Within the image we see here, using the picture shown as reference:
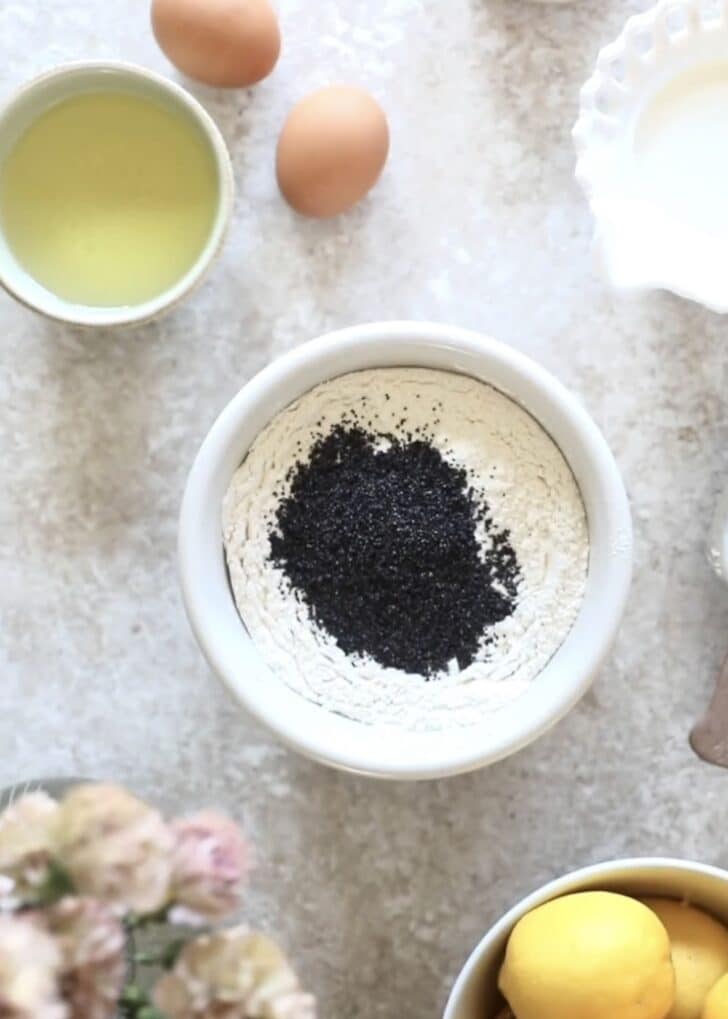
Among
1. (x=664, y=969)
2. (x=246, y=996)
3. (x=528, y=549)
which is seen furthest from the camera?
(x=528, y=549)

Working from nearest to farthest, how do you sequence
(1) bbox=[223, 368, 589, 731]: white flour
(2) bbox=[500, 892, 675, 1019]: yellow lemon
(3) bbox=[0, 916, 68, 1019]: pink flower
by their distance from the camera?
1. (3) bbox=[0, 916, 68, 1019]: pink flower
2. (2) bbox=[500, 892, 675, 1019]: yellow lemon
3. (1) bbox=[223, 368, 589, 731]: white flour

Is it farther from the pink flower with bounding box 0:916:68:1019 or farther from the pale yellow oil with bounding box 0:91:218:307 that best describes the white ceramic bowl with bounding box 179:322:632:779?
the pink flower with bounding box 0:916:68:1019

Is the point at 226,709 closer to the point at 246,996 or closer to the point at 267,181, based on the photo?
the point at 267,181

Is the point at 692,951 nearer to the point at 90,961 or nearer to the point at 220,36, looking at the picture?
the point at 90,961

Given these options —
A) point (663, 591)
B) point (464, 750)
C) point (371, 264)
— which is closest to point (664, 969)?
point (464, 750)

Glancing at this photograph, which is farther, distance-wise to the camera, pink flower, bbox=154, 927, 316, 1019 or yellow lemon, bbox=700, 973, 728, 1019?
yellow lemon, bbox=700, 973, 728, 1019

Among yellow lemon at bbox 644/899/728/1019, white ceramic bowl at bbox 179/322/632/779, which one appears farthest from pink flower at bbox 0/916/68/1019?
yellow lemon at bbox 644/899/728/1019

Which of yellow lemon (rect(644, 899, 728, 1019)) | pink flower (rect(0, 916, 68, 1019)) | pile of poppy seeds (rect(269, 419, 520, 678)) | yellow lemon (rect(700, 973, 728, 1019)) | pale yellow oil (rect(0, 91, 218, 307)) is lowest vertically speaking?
yellow lemon (rect(644, 899, 728, 1019))

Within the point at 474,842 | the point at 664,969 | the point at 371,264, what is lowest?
the point at 474,842
